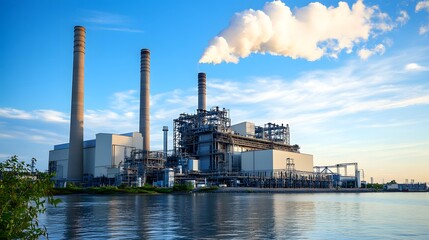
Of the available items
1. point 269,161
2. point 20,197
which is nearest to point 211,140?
point 269,161

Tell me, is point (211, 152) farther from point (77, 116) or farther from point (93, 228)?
point (93, 228)

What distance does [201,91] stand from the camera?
470 ft

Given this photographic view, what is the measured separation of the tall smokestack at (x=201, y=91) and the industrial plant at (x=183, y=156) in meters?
0.29

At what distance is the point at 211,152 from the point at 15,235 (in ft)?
385

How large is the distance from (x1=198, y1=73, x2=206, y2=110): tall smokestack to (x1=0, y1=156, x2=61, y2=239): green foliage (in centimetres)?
13003

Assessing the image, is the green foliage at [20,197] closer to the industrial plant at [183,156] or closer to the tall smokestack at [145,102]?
the industrial plant at [183,156]

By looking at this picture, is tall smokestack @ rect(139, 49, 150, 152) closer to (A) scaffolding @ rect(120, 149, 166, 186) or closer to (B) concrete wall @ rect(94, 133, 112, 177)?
(A) scaffolding @ rect(120, 149, 166, 186)

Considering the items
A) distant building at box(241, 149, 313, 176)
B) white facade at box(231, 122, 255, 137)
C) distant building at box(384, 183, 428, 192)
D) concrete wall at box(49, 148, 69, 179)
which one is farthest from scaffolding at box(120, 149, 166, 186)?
distant building at box(384, 183, 428, 192)

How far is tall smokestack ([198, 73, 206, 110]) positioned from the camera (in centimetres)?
14162

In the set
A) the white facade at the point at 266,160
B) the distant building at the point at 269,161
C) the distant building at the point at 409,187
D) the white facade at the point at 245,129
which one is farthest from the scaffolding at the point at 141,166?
the distant building at the point at 409,187

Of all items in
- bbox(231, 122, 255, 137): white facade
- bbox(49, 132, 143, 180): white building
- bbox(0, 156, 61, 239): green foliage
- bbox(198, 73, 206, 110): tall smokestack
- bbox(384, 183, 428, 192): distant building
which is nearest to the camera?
bbox(0, 156, 61, 239): green foliage

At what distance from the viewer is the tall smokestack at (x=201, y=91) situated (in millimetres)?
141625

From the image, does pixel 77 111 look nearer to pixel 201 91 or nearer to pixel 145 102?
pixel 145 102

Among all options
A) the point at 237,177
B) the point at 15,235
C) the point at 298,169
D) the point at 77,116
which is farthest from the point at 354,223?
the point at 298,169
